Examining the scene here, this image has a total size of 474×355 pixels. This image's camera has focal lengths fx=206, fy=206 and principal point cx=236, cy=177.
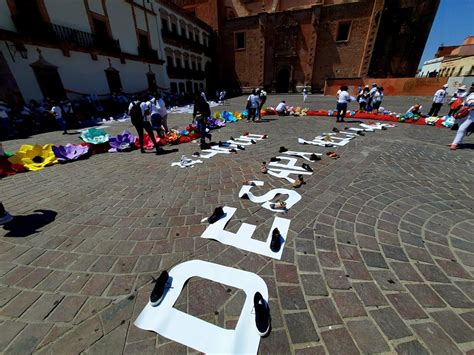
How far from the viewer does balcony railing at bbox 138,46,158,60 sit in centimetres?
2024

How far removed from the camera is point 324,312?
182 centimetres

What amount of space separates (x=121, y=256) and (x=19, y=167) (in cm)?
548

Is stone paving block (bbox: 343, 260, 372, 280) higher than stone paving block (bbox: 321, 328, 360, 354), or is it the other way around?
stone paving block (bbox: 321, 328, 360, 354)

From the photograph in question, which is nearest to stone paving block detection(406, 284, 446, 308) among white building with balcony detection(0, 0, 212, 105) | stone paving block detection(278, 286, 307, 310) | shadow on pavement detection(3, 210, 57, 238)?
stone paving block detection(278, 286, 307, 310)

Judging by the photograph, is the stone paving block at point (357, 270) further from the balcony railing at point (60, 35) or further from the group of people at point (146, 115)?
the balcony railing at point (60, 35)

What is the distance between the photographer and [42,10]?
12.6 metres

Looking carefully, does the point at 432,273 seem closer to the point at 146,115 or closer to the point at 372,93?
the point at 146,115

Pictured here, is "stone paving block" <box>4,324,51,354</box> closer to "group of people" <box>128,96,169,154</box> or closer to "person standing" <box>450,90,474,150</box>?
"group of people" <box>128,96,169,154</box>

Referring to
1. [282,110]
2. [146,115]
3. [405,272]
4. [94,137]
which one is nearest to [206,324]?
[405,272]

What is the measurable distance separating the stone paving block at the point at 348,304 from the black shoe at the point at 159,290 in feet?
5.38

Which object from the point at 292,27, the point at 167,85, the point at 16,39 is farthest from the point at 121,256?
the point at 292,27

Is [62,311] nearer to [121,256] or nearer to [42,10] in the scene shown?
[121,256]

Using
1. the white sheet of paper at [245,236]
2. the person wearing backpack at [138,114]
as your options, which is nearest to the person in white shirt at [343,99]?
the person wearing backpack at [138,114]

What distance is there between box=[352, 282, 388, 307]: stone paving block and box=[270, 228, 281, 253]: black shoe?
33.5 inches
